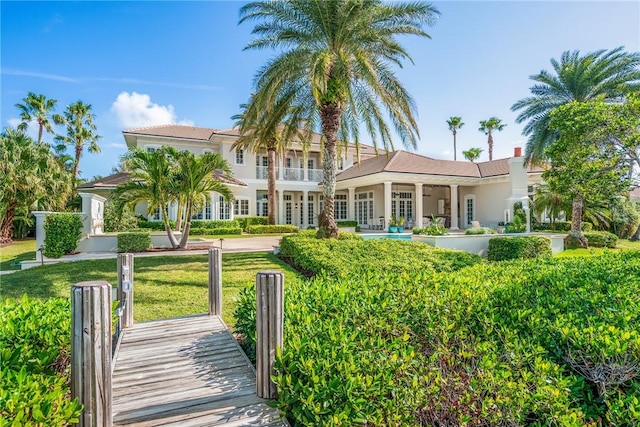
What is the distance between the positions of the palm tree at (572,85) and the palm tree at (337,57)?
1049 centimetres

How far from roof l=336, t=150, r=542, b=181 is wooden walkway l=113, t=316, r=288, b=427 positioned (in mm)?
19670

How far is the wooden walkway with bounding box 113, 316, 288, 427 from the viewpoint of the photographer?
3160 mm

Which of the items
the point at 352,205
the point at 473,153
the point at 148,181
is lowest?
the point at 352,205

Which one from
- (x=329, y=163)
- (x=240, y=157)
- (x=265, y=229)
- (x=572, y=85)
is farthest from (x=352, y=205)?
(x=572, y=85)

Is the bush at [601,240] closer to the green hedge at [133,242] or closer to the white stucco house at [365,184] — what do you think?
the white stucco house at [365,184]

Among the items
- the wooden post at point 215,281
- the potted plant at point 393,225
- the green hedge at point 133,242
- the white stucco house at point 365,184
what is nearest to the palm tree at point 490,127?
the white stucco house at point 365,184

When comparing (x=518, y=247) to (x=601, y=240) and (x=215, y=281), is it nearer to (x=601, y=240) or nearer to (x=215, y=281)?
(x=601, y=240)

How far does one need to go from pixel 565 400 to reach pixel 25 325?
16.0 ft

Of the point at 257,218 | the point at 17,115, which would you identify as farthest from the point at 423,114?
the point at 17,115

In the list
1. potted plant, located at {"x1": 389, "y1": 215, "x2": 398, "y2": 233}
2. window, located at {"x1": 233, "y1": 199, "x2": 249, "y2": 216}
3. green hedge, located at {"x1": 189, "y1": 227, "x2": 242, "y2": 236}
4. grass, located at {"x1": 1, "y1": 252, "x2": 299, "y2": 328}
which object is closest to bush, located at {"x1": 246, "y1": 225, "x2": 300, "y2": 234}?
green hedge, located at {"x1": 189, "y1": 227, "x2": 242, "y2": 236}

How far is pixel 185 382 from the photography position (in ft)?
12.4

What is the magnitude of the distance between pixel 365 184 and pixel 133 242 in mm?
17642

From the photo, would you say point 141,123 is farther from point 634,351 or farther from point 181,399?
point 634,351

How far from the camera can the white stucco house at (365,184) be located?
24047mm
